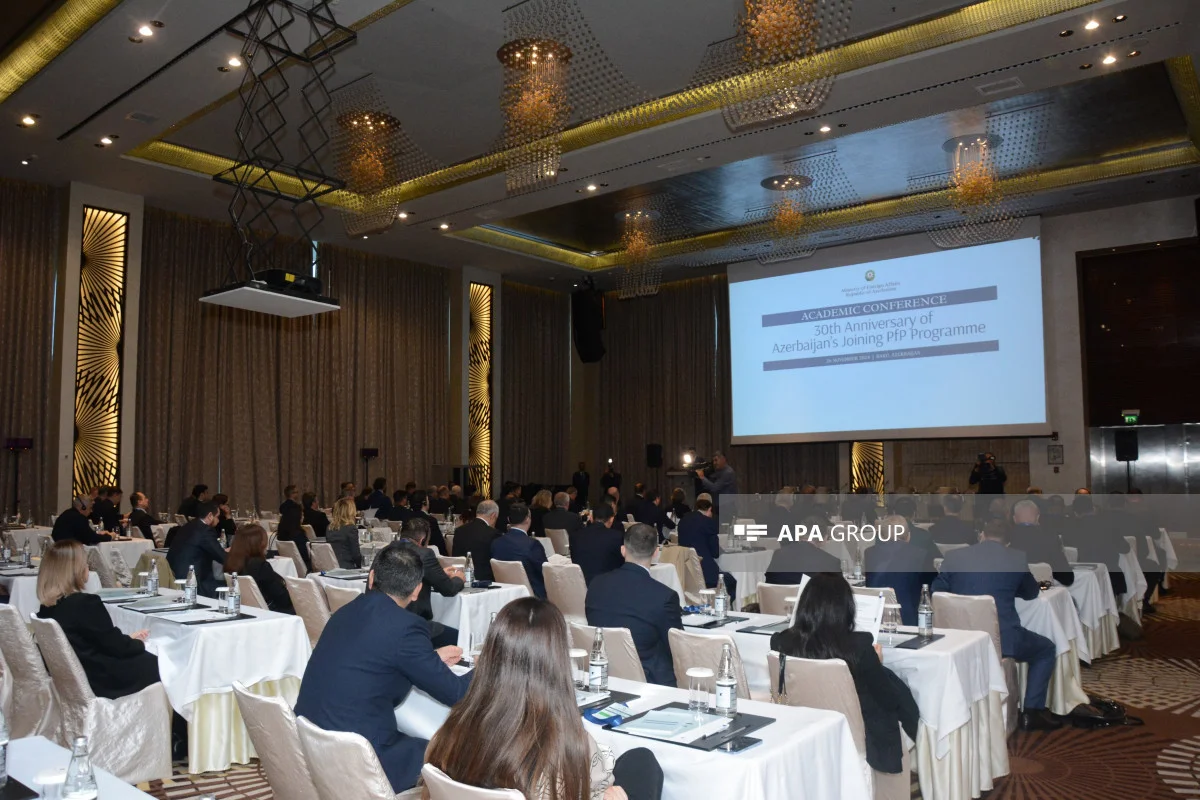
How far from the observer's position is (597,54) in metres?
7.50

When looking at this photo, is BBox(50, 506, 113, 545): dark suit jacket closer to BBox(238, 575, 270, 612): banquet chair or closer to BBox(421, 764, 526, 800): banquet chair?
BBox(238, 575, 270, 612): banquet chair

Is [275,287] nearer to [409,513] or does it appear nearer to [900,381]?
[409,513]

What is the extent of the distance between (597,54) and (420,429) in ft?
32.5

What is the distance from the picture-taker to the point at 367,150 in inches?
368

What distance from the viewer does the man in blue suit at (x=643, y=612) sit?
3.85 metres

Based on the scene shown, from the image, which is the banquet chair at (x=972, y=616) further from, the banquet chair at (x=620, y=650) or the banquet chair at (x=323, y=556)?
the banquet chair at (x=323, y=556)

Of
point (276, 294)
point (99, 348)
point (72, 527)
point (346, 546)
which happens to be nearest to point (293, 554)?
point (346, 546)

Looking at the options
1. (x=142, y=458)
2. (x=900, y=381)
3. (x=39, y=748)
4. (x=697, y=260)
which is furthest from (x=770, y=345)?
(x=39, y=748)

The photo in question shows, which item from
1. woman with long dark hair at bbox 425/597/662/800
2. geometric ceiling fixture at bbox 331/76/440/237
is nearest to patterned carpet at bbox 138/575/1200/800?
woman with long dark hair at bbox 425/597/662/800

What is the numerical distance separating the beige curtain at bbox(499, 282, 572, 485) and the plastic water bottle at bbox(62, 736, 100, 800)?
1548 cm

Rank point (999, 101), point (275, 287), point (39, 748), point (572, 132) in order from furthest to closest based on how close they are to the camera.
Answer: point (572, 132) → point (999, 101) → point (275, 287) → point (39, 748)

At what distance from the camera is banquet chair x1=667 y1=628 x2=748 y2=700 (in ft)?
11.1

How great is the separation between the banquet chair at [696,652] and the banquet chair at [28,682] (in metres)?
2.64

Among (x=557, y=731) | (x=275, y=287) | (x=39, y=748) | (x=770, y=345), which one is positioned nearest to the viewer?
(x=557, y=731)
